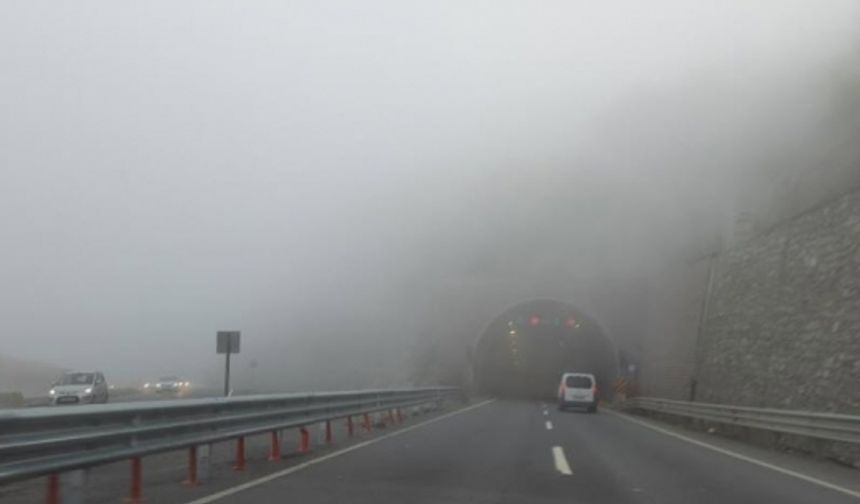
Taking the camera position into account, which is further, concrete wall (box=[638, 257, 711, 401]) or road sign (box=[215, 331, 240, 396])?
concrete wall (box=[638, 257, 711, 401])

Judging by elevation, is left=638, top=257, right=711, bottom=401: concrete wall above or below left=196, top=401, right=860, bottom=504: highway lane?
above

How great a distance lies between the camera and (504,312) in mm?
57438

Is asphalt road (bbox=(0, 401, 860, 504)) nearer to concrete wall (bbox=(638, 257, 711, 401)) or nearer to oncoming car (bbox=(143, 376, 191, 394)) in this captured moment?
concrete wall (bbox=(638, 257, 711, 401))

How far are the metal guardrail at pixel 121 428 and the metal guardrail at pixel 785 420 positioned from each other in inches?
379

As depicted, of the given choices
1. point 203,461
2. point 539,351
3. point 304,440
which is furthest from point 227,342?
point 539,351

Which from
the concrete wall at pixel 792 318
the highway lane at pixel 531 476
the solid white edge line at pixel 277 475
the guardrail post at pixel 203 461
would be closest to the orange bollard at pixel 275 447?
the solid white edge line at pixel 277 475

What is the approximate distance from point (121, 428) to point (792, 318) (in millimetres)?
19727

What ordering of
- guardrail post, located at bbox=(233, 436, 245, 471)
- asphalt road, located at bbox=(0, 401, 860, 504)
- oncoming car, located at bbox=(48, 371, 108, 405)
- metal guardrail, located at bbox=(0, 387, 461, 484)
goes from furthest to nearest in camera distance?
Answer: oncoming car, located at bbox=(48, 371, 108, 405) < guardrail post, located at bbox=(233, 436, 245, 471) < asphalt road, located at bbox=(0, 401, 860, 504) < metal guardrail, located at bbox=(0, 387, 461, 484)

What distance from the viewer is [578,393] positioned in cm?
4241

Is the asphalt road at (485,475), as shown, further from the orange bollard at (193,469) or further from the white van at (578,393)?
the white van at (578,393)

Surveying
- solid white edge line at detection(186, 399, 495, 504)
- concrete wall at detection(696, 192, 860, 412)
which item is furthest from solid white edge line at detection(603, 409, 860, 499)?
solid white edge line at detection(186, 399, 495, 504)

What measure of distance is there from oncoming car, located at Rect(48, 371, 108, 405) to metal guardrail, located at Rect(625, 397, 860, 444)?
19.9 meters

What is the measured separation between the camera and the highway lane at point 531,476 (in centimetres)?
1144

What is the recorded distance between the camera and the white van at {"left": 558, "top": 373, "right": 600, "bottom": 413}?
139 feet
